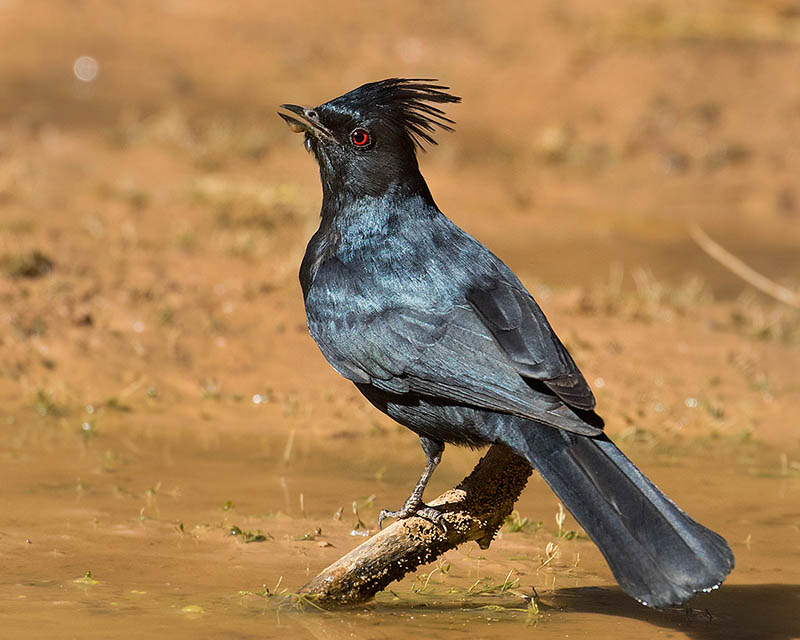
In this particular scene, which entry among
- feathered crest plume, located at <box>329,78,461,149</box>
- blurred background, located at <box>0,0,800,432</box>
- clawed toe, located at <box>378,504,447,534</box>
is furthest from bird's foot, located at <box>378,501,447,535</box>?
blurred background, located at <box>0,0,800,432</box>

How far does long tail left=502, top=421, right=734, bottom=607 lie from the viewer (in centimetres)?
362

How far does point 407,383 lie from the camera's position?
4.32 meters

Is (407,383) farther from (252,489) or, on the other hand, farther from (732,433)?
(732,433)

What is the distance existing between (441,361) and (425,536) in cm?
61

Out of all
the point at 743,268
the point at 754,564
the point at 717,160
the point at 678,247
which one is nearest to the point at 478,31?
the point at 717,160

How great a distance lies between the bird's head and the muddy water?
59.0 inches

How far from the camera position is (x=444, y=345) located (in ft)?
14.0

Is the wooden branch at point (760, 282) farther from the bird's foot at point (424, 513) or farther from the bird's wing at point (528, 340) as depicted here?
the bird's foot at point (424, 513)

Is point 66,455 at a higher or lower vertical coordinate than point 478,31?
lower

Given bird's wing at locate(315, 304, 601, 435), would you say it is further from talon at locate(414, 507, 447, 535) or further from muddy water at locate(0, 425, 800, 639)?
muddy water at locate(0, 425, 800, 639)

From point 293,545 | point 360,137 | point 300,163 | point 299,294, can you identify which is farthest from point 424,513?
point 300,163

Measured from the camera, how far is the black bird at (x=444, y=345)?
3732mm

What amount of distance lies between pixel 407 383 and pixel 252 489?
5.96 ft

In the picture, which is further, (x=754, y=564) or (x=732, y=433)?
(x=732, y=433)
